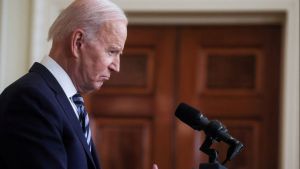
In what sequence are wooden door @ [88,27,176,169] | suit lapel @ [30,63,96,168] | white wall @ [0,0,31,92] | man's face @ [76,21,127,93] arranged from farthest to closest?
1. wooden door @ [88,27,176,169]
2. white wall @ [0,0,31,92]
3. man's face @ [76,21,127,93]
4. suit lapel @ [30,63,96,168]

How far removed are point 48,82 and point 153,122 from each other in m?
1.91

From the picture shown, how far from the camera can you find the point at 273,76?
11.0 feet

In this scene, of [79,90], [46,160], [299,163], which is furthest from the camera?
[299,163]

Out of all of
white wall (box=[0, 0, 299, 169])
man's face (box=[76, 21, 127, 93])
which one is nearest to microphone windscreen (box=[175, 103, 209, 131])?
man's face (box=[76, 21, 127, 93])

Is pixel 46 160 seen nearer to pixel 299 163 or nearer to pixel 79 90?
pixel 79 90

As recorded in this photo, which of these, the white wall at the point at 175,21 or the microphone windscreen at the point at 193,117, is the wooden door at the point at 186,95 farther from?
the microphone windscreen at the point at 193,117

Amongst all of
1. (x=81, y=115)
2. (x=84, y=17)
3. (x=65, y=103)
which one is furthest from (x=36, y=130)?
(x=84, y=17)

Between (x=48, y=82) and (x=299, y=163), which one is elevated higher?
(x=48, y=82)

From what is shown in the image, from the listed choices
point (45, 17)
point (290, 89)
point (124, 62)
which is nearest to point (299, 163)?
point (290, 89)

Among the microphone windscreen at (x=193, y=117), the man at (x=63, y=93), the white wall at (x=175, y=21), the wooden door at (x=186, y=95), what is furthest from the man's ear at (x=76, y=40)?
the wooden door at (x=186, y=95)

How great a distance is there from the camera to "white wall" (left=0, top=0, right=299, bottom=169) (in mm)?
3127

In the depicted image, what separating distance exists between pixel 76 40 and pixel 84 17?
7cm

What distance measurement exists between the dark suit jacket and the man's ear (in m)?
0.14

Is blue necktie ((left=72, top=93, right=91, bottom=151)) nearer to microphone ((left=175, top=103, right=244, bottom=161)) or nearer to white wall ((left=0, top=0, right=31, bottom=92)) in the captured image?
microphone ((left=175, top=103, right=244, bottom=161))
